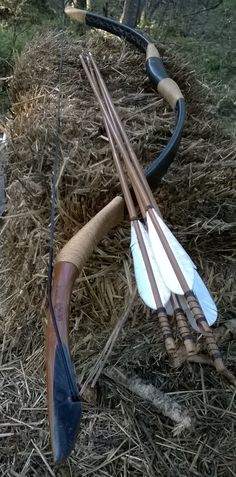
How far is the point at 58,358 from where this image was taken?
127cm

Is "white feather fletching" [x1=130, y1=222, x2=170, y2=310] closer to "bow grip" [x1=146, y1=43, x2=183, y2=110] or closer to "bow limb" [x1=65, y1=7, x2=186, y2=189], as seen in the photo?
"bow limb" [x1=65, y1=7, x2=186, y2=189]

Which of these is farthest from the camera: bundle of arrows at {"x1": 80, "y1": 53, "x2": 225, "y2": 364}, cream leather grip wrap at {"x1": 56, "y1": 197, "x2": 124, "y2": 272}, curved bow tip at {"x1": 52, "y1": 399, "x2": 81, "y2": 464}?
cream leather grip wrap at {"x1": 56, "y1": 197, "x2": 124, "y2": 272}

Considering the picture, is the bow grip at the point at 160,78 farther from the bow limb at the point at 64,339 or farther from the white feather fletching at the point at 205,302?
the white feather fletching at the point at 205,302

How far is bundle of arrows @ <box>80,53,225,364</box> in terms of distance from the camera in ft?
4.07

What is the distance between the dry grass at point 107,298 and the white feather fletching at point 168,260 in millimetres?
263

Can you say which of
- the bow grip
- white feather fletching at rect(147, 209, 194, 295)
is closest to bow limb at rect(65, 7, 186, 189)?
the bow grip

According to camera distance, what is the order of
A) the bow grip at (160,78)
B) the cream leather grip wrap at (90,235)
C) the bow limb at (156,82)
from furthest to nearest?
1. the bow grip at (160,78)
2. the bow limb at (156,82)
3. the cream leather grip wrap at (90,235)

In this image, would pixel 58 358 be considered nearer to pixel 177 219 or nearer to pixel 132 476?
pixel 132 476

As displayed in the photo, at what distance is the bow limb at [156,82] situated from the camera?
182 centimetres

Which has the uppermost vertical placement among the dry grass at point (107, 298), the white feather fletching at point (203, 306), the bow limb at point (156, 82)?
the bow limb at point (156, 82)

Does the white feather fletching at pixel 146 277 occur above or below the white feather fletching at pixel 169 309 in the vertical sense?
above

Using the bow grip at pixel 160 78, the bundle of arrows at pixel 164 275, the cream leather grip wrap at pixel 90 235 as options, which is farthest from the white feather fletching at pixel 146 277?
the bow grip at pixel 160 78

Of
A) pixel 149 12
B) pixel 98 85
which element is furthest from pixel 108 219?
pixel 149 12

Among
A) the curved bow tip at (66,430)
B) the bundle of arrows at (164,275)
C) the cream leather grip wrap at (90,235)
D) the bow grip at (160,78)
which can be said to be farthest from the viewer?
the bow grip at (160,78)
